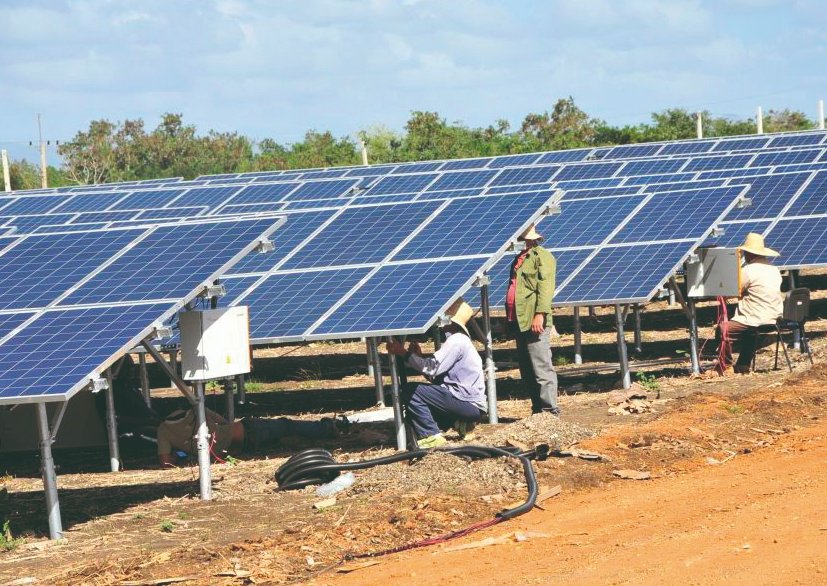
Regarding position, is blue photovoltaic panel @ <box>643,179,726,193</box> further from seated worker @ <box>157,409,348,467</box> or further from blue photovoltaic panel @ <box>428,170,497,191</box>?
seated worker @ <box>157,409,348,467</box>

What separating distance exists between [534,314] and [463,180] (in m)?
16.1

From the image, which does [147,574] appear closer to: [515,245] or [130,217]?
[515,245]

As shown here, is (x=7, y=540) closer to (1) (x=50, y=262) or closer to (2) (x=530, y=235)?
(1) (x=50, y=262)

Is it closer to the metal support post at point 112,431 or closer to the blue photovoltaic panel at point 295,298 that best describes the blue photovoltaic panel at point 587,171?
the blue photovoltaic panel at point 295,298

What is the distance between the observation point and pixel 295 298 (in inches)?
586

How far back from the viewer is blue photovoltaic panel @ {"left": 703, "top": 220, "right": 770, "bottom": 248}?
22.3m

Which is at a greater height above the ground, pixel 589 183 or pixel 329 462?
pixel 589 183

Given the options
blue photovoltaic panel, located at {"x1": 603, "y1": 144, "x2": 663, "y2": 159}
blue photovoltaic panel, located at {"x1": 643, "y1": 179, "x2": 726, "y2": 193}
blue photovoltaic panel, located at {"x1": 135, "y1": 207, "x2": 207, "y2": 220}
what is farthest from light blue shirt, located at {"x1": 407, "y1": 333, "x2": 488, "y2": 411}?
blue photovoltaic panel, located at {"x1": 603, "y1": 144, "x2": 663, "y2": 159}

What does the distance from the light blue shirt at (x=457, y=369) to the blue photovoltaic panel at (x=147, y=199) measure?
1647 centimetres

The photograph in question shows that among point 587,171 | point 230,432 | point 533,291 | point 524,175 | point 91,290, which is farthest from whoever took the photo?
point 587,171

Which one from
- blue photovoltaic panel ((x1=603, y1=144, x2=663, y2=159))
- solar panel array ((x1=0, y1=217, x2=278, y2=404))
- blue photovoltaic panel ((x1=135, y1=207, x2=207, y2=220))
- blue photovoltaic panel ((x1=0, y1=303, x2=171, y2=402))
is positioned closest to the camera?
blue photovoltaic panel ((x1=0, y1=303, x2=171, y2=402))

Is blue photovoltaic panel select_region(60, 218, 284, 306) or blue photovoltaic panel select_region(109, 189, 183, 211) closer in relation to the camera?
blue photovoltaic panel select_region(60, 218, 284, 306)

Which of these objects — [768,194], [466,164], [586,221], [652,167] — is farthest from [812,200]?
[466,164]

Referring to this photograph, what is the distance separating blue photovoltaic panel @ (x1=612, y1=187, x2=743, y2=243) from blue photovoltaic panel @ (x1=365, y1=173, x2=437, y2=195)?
9445 mm
